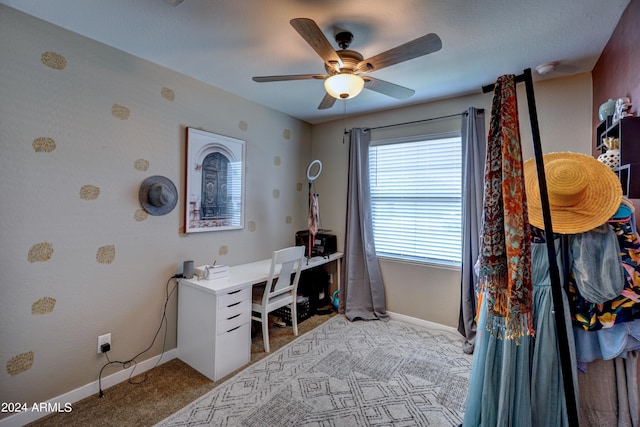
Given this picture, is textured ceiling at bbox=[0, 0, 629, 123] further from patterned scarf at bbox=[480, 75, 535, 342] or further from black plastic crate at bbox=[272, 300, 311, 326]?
black plastic crate at bbox=[272, 300, 311, 326]

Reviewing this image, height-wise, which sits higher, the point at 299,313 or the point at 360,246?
the point at 360,246

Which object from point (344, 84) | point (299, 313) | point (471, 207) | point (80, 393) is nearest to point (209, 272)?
point (80, 393)

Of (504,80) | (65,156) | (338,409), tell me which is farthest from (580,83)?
(65,156)

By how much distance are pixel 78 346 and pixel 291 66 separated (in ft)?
8.35

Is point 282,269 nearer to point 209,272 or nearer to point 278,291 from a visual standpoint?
point 278,291

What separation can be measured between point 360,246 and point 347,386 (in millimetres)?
1611

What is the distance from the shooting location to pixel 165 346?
238 centimetres

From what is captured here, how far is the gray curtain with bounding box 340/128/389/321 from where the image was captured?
331 cm

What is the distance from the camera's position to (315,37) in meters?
1.39

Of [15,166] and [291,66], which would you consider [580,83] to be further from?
[15,166]

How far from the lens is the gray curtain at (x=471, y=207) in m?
2.63

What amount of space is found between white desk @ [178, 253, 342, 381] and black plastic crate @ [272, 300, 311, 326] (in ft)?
2.44

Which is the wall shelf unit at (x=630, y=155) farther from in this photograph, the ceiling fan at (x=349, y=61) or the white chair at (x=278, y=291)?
the white chair at (x=278, y=291)

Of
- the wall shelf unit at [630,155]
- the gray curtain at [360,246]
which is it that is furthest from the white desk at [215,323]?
the wall shelf unit at [630,155]
